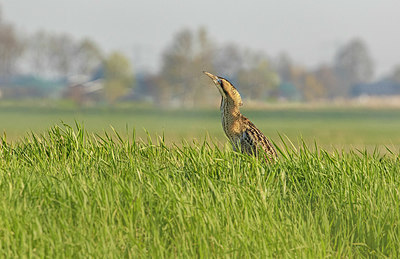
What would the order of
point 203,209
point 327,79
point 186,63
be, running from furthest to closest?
point 327,79 < point 186,63 < point 203,209

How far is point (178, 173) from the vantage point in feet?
21.8

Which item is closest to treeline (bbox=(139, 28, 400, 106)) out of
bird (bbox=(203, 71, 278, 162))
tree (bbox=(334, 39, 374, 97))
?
tree (bbox=(334, 39, 374, 97))

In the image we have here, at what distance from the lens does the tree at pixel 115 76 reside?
12581 cm

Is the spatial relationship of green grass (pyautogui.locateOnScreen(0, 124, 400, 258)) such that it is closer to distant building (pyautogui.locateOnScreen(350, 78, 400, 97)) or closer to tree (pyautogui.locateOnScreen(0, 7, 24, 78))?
tree (pyautogui.locateOnScreen(0, 7, 24, 78))

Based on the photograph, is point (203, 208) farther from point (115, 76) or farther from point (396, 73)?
point (396, 73)

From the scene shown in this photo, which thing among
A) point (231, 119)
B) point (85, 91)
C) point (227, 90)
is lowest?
point (231, 119)

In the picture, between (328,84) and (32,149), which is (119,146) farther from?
(328,84)

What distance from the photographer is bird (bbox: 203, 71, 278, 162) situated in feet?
24.1

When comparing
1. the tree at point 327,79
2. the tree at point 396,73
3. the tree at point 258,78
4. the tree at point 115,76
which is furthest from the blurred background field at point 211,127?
the tree at point 396,73

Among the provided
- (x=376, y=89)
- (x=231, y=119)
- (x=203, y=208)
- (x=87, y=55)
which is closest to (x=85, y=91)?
(x=87, y=55)

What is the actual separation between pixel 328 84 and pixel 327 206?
172m

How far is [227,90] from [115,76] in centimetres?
12124

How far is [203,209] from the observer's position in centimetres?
541

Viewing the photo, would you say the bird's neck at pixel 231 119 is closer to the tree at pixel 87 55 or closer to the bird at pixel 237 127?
the bird at pixel 237 127
